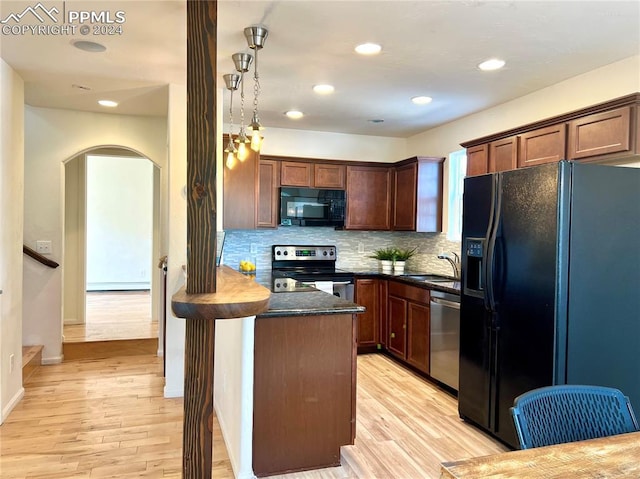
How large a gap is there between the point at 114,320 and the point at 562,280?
5.80 metres

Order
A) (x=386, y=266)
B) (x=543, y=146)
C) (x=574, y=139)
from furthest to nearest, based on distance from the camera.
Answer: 1. (x=386, y=266)
2. (x=543, y=146)
3. (x=574, y=139)

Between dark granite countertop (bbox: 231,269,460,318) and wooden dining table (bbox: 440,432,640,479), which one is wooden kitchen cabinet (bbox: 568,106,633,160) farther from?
wooden dining table (bbox: 440,432,640,479)

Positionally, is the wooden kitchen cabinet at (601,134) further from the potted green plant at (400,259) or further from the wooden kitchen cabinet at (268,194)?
the wooden kitchen cabinet at (268,194)

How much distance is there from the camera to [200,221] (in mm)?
1345

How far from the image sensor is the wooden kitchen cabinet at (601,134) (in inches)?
102

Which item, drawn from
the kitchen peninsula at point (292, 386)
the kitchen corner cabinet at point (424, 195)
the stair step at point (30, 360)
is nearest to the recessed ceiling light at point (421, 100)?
the kitchen corner cabinet at point (424, 195)

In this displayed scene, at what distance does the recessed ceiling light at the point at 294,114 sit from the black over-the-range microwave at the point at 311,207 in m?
0.78

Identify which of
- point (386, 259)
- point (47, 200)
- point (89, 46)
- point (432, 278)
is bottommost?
point (432, 278)

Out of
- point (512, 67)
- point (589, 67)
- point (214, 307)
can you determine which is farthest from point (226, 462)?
point (589, 67)

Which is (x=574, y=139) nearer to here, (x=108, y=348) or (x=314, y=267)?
(x=314, y=267)

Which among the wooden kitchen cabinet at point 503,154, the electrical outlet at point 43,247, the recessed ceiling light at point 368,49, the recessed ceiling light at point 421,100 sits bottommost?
the electrical outlet at point 43,247

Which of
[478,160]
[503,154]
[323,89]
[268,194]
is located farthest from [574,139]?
[268,194]

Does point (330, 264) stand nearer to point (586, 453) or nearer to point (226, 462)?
point (226, 462)

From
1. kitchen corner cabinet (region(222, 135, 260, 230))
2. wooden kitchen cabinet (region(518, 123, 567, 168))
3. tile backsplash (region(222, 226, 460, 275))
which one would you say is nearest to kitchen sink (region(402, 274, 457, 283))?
tile backsplash (region(222, 226, 460, 275))
